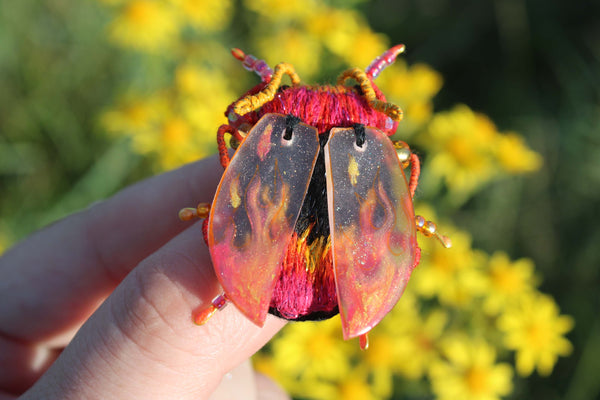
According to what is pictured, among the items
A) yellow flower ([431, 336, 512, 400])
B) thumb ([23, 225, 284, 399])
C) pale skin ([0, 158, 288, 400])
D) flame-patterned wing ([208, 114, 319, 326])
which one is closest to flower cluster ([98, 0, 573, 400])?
yellow flower ([431, 336, 512, 400])

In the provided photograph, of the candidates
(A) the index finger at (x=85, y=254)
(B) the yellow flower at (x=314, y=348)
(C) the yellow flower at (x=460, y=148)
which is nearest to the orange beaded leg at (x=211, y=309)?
(A) the index finger at (x=85, y=254)

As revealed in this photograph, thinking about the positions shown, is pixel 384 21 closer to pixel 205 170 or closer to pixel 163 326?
pixel 205 170

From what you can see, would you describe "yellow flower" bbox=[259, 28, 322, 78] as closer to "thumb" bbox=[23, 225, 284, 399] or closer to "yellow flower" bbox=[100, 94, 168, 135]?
"yellow flower" bbox=[100, 94, 168, 135]

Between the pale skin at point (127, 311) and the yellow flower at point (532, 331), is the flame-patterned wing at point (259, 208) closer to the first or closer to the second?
the pale skin at point (127, 311)

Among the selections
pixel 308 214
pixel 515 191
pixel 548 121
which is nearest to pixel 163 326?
pixel 308 214

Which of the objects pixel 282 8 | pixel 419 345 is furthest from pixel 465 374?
pixel 282 8
